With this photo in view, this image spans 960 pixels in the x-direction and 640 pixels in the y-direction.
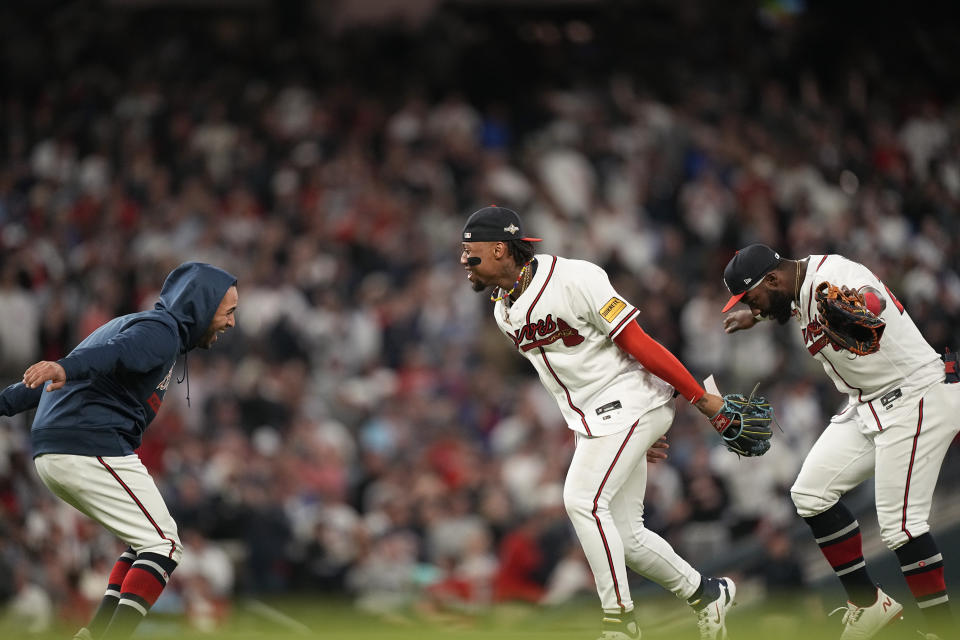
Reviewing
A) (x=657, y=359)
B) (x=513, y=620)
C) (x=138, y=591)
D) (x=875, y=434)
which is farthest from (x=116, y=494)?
(x=513, y=620)

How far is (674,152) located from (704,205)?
4.09 feet

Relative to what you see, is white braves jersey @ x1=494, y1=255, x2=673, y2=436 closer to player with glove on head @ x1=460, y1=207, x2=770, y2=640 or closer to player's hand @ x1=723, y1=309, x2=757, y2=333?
player with glove on head @ x1=460, y1=207, x2=770, y2=640

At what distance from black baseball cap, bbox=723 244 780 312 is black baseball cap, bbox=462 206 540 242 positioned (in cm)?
107

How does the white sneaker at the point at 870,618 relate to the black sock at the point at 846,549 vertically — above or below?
below

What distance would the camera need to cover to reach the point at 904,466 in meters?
6.33

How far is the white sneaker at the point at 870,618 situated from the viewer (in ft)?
21.1

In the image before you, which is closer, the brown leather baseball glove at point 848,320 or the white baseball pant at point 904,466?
the brown leather baseball glove at point 848,320

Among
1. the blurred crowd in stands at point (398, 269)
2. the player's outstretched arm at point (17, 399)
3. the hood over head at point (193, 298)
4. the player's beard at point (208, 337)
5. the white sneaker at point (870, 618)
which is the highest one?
the blurred crowd in stands at point (398, 269)

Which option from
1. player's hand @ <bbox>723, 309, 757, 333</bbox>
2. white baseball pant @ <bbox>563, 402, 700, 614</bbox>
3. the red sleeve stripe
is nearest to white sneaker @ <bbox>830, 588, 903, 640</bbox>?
white baseball pant @ <bbox>563, 402, 700, 614</bbox>

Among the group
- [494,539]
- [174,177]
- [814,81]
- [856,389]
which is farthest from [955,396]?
[814,81]

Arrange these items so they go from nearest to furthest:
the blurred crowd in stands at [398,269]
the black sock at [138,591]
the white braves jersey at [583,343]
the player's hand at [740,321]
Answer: the black sock at [138,591] < the white braves jersey at [583,343] < the player's hand at [740,321] < the blurred crowd in stands at [398,269]

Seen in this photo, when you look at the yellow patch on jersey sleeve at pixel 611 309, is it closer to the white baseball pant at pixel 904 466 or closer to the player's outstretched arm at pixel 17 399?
the white baseball pant at pixel 904 466

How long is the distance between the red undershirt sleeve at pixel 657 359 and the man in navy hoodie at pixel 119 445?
2.24 metres

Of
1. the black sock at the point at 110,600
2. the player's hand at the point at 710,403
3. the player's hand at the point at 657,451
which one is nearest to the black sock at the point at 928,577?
the player's hand at the point at 710,403
